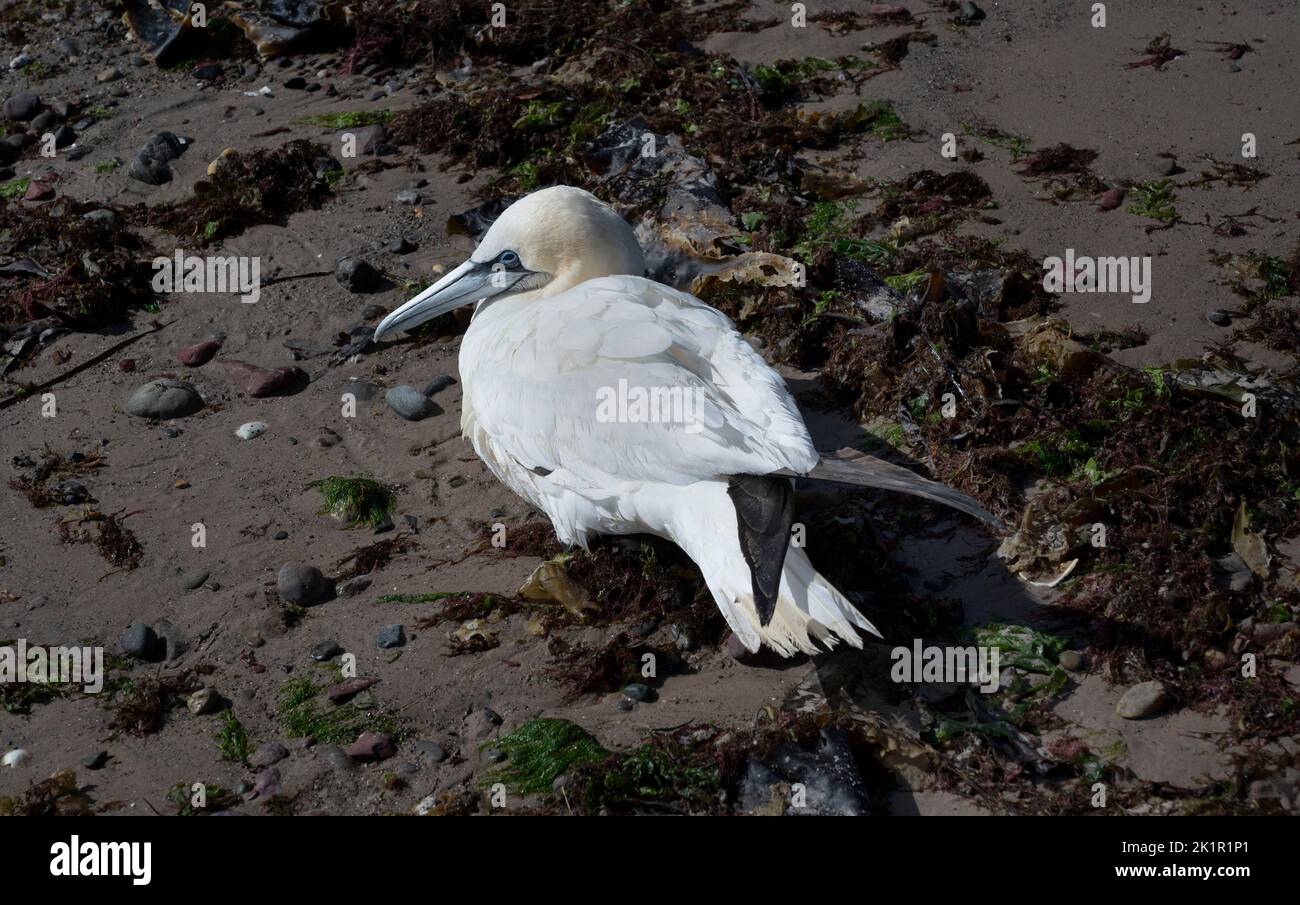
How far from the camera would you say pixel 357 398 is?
5656 millimetres

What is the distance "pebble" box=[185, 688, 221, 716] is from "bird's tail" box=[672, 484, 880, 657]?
1.81 meters

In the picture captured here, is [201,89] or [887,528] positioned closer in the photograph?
[887,528]

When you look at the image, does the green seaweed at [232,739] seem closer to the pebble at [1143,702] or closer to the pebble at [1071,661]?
the pebble at [1071,661]

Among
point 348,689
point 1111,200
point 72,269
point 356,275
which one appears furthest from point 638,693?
point 72,269

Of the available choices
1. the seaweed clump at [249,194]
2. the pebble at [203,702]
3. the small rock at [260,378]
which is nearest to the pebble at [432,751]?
the pebble at [203,702]

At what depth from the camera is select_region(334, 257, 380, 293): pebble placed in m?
6.27

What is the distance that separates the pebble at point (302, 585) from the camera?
15.0 feet

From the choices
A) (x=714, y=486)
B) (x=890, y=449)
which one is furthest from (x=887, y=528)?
(x=714, y=486)

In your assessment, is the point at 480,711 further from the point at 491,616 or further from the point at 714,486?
the point at 714,486

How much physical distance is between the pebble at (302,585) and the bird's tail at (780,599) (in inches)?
63.7

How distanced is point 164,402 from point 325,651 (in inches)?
77.6

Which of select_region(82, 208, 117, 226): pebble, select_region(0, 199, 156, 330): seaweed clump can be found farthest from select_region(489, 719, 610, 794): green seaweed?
select_region(82, 208, 117, 226): pebble

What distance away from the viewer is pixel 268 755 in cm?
396

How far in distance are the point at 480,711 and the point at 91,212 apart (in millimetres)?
4565
